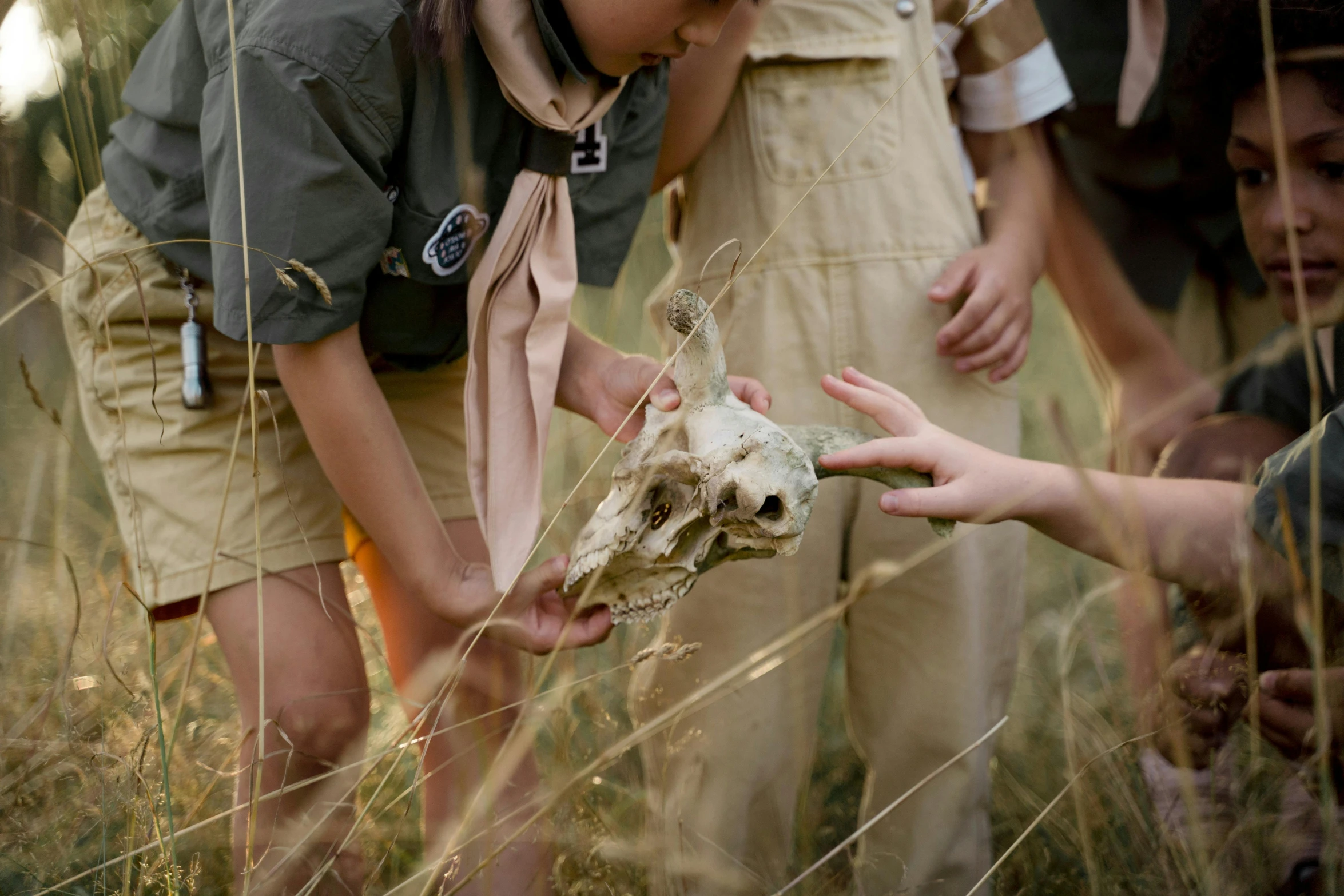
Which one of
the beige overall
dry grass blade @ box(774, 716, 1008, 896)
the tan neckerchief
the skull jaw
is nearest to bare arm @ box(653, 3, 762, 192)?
the beige overall

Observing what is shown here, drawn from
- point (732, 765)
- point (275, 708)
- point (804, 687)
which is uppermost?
point (275, 708)

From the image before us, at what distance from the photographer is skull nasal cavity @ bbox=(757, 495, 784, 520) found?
1.20 metres

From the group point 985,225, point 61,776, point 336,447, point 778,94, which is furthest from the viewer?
point 985,225

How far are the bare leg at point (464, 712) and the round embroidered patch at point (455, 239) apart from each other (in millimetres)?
Answer: 570

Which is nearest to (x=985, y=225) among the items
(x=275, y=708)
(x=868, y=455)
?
(x=868, y=455)

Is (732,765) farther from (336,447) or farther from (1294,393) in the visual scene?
(1294,393)

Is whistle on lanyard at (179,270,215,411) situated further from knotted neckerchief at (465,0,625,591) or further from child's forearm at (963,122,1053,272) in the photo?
child's forearm at (963,122,1053,272)

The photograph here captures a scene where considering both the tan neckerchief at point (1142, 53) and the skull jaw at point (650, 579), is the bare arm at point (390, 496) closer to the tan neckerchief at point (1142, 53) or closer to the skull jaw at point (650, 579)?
the skull jaw at point (650, 579)

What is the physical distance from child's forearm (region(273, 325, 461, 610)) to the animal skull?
0.86ft

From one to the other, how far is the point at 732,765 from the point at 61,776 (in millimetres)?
1192

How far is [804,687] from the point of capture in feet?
5.98

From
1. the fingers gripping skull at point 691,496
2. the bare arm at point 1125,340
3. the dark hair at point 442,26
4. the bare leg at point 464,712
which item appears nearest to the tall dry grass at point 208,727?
the bare leg at point 464,712

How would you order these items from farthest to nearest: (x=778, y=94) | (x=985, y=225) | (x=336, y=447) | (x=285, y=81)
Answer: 1. (x=985, y=225)
2. (x=778, y=94)
3. (x=336, y=447)
4. (x=285, y=81)

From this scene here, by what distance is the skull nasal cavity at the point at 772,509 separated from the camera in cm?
120
